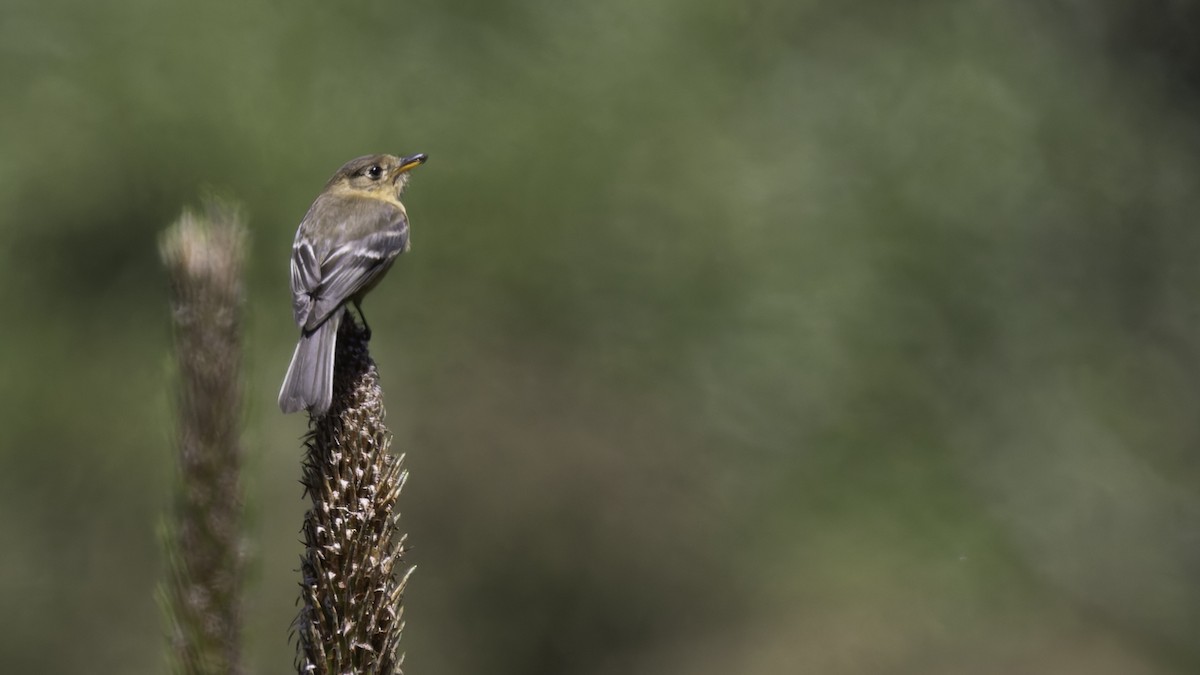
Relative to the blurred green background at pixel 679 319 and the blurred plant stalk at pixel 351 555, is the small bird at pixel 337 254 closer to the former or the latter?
the blurred plant stalk at pixel 351 555

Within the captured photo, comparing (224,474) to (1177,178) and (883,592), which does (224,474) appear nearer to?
(883,592)

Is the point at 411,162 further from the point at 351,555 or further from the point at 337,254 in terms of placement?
the point at 351,555

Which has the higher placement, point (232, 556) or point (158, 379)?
point (158, 379)

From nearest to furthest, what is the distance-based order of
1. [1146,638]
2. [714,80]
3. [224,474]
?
[224,474] < [1146,638] < [714,80]

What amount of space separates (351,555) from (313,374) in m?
1.21

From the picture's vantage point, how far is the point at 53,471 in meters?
8.80

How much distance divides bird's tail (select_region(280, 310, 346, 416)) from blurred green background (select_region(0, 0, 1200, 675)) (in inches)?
182

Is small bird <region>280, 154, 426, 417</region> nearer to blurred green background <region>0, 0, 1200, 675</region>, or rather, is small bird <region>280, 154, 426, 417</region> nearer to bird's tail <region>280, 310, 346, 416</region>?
bird's tail <region>280, 310, 346, 416</region>

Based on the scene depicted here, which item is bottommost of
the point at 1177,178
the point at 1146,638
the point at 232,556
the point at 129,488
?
the point at 232,556

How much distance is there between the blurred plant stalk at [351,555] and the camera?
2305 mm

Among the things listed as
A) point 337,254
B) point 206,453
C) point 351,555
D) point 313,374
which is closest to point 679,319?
point 337,254

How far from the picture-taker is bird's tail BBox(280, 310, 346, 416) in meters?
3.06

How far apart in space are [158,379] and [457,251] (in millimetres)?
2550

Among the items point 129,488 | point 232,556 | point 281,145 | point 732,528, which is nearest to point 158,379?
point 129,488
